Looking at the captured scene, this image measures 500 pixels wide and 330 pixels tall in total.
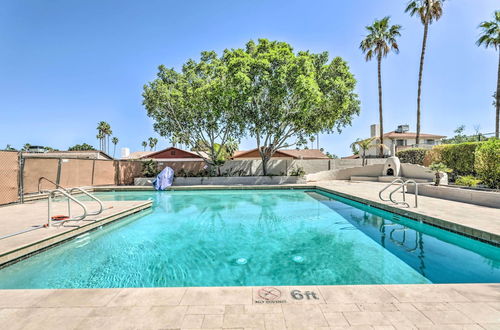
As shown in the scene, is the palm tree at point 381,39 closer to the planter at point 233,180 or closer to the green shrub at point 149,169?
the planter at point 233,180

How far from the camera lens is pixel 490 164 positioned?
9828mm

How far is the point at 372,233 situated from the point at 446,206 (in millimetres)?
3661

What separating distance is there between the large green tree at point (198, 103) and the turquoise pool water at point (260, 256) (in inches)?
403

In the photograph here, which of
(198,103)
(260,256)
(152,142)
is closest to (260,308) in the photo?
(260,256)

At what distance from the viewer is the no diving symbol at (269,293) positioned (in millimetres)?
2700

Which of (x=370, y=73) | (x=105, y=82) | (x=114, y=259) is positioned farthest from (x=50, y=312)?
(x=370, y=73)

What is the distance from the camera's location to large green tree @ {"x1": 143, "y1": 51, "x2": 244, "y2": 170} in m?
16.2

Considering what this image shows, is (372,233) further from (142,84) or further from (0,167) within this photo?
(142,84)

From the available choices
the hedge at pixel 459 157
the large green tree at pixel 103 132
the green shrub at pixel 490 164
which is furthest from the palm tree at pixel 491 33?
the large green tree at pixel 103 132

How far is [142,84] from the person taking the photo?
60.4 feet

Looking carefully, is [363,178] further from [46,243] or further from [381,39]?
[46,243]

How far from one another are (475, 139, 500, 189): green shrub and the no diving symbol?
11604 mm

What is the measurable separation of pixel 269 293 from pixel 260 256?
7.23 feet

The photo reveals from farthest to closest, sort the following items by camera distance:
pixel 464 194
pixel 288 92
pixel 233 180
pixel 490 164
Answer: pixel 233 180
pixel 288 92
pixel 490 164
pixel 464 194
